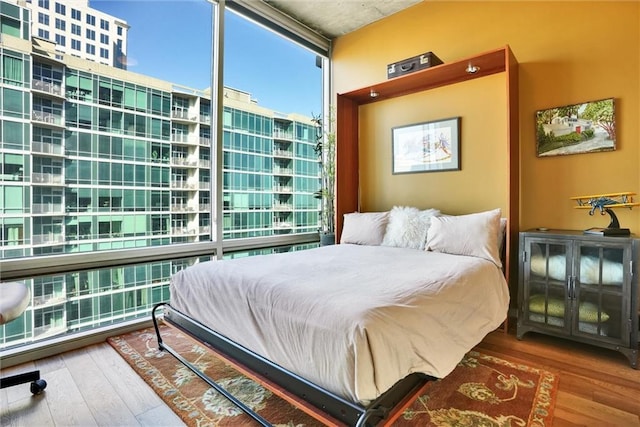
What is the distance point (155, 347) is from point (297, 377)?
1.59m

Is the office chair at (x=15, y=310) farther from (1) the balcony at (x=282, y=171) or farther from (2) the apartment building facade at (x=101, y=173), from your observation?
(1) the balcony at (x=282, y=171)

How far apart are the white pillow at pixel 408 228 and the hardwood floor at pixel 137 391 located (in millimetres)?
1028

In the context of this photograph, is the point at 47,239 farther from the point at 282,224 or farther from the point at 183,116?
the point at 282,224

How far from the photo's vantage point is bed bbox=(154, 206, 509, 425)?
1.23 m

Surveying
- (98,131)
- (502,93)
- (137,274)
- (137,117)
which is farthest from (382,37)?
(137,274)

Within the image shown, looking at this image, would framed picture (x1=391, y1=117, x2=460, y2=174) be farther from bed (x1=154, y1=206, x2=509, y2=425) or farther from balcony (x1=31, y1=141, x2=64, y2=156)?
balcony (x1=31, y1=141, x2=64, y2=156)

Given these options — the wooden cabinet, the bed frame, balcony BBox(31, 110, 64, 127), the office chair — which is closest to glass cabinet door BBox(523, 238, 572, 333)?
the wooden cabinet

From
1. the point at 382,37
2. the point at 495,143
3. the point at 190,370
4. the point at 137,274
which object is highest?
the point at 382,37

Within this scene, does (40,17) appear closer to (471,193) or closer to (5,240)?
(5,240)

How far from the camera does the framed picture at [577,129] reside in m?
2.53

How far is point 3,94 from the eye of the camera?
7.23 ft

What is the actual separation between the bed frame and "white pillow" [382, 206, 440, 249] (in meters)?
1.69

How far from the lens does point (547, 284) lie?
2461mm

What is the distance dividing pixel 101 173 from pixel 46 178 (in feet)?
1.17
